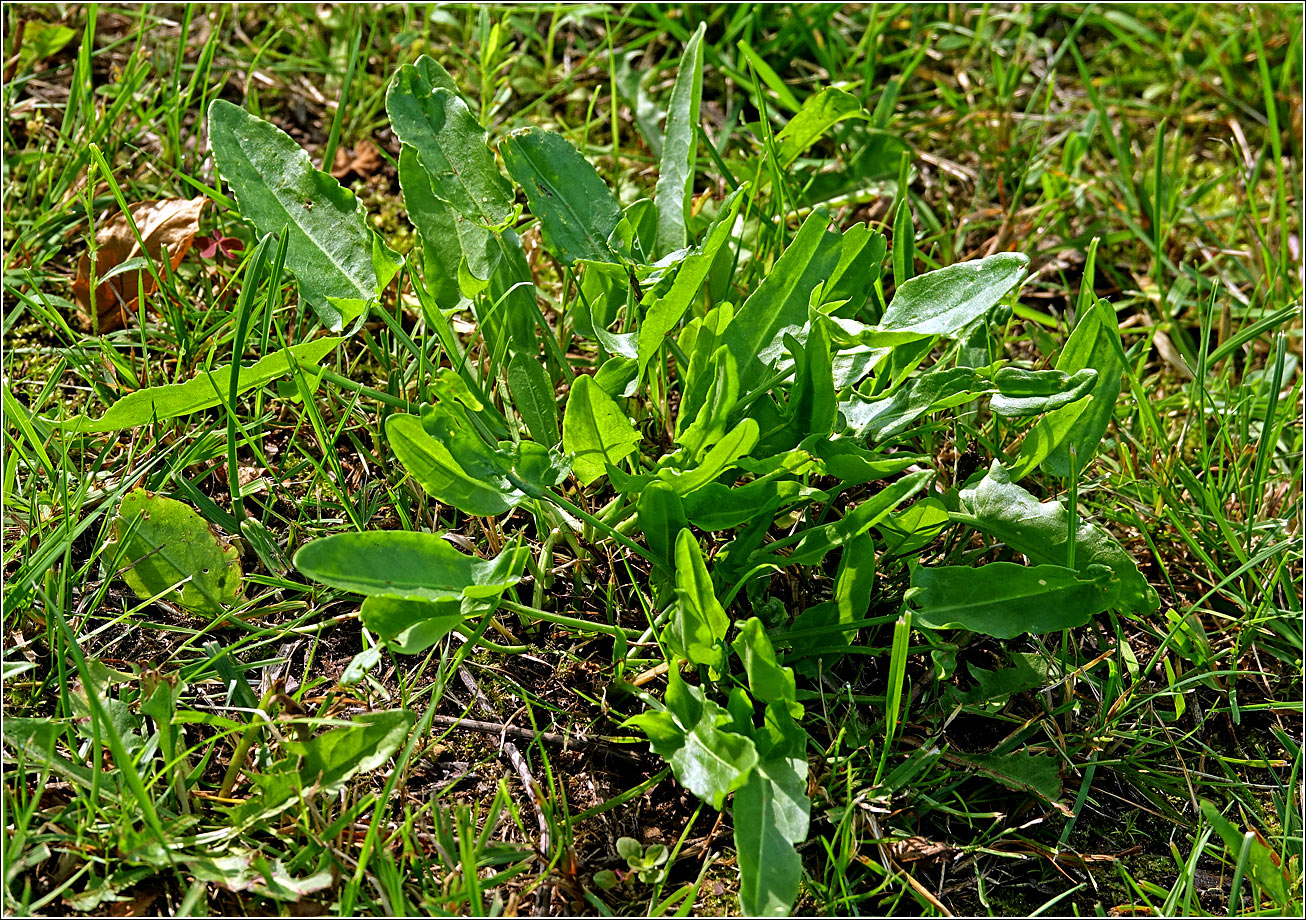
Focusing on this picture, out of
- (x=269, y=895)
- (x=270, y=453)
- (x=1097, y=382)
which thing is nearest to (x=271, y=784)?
(x=269, y=895)

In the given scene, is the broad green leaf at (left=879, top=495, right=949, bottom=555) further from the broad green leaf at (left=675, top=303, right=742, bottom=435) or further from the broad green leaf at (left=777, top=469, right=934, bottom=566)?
the broad green leaf at (left=675, top=303, right=742, bottom=435)

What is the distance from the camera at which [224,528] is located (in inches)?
73.3

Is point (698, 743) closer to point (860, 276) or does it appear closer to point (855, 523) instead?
point (855, 523)

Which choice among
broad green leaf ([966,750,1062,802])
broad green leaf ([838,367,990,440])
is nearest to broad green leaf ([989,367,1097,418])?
broad green leaf ([838,367,990,440])

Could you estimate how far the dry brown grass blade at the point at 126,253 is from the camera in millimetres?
2201

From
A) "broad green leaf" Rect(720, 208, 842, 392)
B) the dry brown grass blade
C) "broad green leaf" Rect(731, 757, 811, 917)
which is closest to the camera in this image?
"broad green leaf" Rect(731, 757, 811, 917)

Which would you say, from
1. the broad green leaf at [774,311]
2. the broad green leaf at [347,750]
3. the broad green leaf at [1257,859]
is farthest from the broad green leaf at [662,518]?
the broad green leaf at [1257,859]

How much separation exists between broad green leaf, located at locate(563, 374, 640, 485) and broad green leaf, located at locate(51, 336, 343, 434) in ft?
1.35

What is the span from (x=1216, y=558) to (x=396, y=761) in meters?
1.46

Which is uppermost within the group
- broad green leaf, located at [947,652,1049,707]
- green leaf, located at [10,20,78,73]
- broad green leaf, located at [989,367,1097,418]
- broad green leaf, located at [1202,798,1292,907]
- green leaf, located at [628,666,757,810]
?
green leaf, located at [10,20,78,73]

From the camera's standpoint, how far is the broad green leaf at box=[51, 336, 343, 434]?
1735 millimetres

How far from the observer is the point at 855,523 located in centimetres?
169

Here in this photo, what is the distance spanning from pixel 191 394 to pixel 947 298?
116 cm

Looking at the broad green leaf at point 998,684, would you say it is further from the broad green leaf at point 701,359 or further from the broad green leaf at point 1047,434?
the broad green leaf at point 701,359
